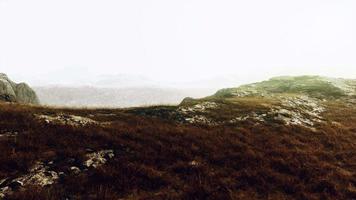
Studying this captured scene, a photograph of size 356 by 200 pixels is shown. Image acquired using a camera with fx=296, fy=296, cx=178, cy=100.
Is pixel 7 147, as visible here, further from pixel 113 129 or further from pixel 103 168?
pixel 113 129

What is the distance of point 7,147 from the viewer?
38.8 feet

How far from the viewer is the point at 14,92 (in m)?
35.4

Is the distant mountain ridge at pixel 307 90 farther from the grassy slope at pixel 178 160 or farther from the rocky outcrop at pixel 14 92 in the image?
the grassy slope at pixel 178 160

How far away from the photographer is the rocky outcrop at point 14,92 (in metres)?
31.7

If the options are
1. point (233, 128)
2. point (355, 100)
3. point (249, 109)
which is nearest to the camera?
point (233, 128)

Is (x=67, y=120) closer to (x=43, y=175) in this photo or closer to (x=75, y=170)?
(x=75, y=170)

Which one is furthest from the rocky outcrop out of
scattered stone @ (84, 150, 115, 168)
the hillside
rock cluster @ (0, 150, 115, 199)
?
rock cluster @ (0, 150, 115, 199)

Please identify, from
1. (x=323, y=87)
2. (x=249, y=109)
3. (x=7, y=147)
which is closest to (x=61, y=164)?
(x=7, y=147)

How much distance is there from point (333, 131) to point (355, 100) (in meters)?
24.8

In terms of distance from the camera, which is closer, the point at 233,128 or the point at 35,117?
the point at 35,117

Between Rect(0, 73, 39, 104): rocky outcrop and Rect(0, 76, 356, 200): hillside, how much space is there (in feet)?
54.7

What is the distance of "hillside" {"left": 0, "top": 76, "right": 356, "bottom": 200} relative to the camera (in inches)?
409

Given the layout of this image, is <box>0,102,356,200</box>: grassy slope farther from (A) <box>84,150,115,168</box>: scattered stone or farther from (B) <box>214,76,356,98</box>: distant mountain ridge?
(B) <box>214,76,356,98</box>: distant mountain ridge

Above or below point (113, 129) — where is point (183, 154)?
below
